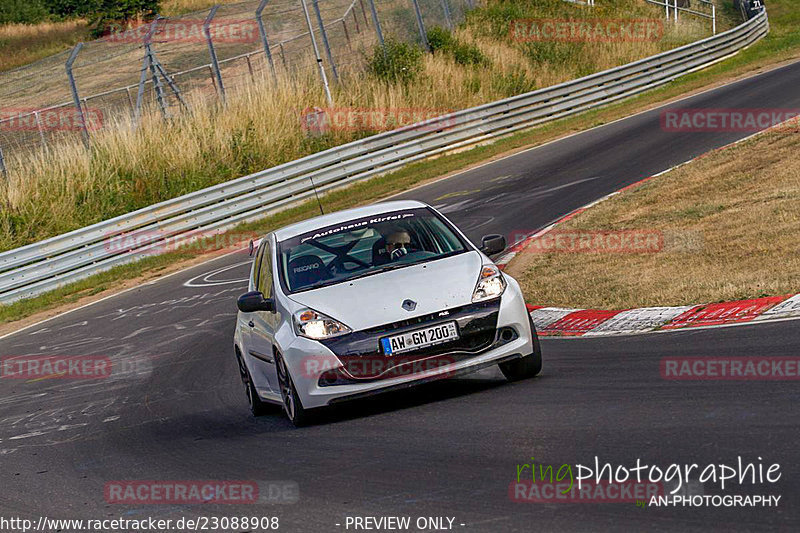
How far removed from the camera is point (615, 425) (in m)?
6.44

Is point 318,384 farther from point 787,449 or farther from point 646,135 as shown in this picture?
point 646,135

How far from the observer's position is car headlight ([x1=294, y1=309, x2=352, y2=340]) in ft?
25.8

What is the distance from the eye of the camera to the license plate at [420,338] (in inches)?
306

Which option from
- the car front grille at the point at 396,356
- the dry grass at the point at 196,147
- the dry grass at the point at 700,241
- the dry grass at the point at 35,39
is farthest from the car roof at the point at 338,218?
the dry grass at the point at 35,39

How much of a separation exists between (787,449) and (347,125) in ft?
89.8

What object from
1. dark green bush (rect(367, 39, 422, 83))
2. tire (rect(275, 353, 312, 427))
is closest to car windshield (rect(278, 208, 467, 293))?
tire (rect(275, 353, 312, 427))

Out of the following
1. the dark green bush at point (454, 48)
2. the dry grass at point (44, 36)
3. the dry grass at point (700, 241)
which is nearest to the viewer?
the dry grass at point (700, 241)

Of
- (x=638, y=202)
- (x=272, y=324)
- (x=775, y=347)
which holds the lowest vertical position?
(x=638, y=202)

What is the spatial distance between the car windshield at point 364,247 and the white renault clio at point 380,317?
0.04 feet

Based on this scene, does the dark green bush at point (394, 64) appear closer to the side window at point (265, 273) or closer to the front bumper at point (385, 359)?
the side window at point (265, 273)

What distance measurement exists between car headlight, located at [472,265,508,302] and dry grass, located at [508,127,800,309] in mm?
2718

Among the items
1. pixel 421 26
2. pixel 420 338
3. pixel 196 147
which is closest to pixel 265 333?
pixel 420 338

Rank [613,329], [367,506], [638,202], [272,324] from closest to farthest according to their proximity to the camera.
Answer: [367,506] → [272,324] → [613,329] → [638,202]

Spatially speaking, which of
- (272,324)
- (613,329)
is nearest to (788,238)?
(613,329)
